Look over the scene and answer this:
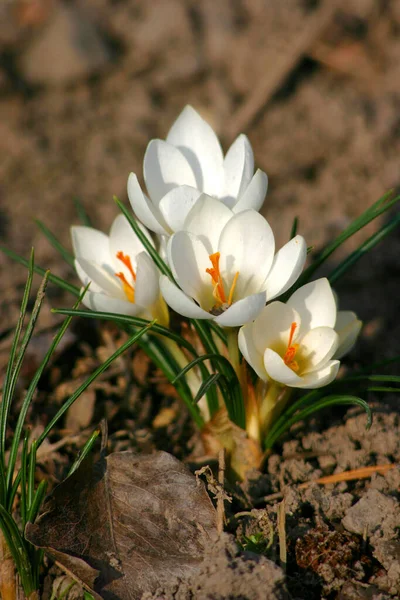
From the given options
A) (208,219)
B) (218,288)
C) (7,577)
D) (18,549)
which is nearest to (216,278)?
(218,288)

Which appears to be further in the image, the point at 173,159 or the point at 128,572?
the point at 173,159

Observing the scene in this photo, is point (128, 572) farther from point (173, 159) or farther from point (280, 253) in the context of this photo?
point (173, 159)

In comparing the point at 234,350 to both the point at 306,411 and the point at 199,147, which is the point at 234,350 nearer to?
the point at 306,411

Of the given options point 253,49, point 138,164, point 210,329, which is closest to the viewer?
point 210,329

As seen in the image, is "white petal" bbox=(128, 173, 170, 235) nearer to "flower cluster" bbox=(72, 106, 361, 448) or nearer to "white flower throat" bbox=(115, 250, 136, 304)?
"flower cluster" bbox=(72, 106, 361, 448)

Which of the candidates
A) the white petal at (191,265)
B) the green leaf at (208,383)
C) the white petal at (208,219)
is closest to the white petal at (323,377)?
the green leaf at (208,383)

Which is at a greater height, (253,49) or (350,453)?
(253,49)

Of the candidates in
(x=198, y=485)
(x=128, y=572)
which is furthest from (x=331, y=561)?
(x=128, y=572)
